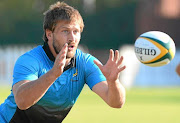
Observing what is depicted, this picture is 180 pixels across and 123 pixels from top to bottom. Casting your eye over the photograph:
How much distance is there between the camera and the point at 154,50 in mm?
7578

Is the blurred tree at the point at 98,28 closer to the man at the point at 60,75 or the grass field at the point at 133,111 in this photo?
the grass field at the point at 133,111

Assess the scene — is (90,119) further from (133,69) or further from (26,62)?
(133,69)

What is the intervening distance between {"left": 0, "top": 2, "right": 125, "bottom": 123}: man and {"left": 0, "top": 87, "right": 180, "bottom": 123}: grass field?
210 inches

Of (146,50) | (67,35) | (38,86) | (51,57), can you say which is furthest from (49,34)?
(146,50)

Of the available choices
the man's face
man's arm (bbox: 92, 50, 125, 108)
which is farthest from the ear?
man's arm (bbox: 92, 50, 125, 108)

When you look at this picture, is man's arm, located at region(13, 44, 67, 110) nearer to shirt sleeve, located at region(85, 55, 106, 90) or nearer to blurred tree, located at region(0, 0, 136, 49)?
shirt sleeve, located at region(85, 55, 106, 90)

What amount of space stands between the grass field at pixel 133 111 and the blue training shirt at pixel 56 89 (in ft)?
17.4

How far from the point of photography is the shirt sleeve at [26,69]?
6.26 metres

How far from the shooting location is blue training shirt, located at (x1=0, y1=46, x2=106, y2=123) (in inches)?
264

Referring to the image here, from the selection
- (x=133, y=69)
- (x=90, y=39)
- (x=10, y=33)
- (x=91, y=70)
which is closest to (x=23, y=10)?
(x=10, y=33)

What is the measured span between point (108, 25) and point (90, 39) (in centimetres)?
168

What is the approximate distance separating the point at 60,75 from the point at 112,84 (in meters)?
0.64

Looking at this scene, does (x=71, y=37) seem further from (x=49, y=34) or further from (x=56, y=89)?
(x=56, y=89)

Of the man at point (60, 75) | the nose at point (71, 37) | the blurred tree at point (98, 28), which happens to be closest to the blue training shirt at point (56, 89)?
the man at point (60, 75)
